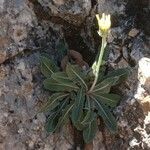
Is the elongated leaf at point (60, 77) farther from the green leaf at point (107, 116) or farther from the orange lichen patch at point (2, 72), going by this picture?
the orange lichen patch at point (2, 72)

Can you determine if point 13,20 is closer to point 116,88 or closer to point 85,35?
point 85,35

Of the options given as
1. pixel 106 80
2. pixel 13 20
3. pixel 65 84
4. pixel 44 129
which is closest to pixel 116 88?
pixel 106 80

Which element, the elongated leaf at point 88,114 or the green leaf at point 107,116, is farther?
the green leaf at point 107,116

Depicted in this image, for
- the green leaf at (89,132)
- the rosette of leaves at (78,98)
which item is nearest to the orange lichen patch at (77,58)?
the rosette of leaves at (78,98)

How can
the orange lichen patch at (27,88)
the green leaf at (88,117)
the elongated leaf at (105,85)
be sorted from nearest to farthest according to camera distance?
1. the green leaf at (88,117)
2. the elongated leaf at (105,85)
3. the orange lichen patch at (27,88)

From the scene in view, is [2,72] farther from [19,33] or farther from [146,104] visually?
[146,104]

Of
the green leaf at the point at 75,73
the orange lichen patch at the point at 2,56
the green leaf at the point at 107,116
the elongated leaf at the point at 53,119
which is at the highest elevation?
the green leaf at the point at 75,73

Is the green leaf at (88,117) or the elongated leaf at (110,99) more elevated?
the elongated leaf at (110,99)

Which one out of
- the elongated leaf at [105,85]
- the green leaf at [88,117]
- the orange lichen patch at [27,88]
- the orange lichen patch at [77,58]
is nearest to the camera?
the green leaf at [88,117]

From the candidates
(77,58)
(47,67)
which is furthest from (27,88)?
(77,58)
